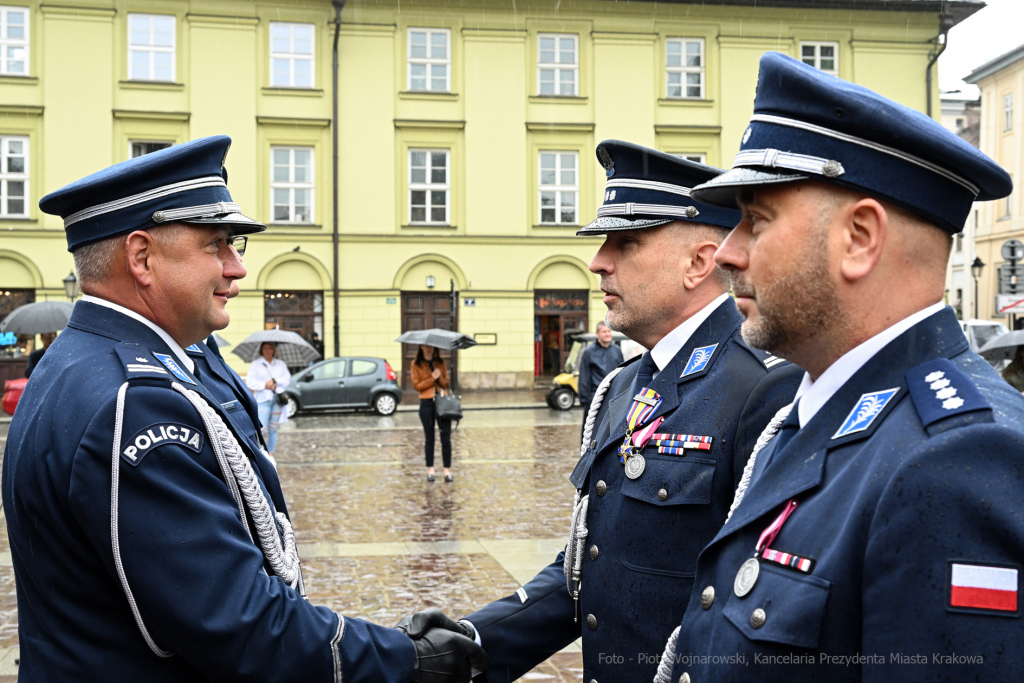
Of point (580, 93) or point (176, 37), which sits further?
point (580, 93)

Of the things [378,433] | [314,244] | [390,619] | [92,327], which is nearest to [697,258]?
[92,327]

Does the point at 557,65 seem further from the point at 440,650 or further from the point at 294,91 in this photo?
the point at 440,650

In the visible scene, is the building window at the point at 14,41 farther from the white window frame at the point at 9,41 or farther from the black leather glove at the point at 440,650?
the black leather glove at the point at 440,650

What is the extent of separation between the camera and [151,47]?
25.0 m

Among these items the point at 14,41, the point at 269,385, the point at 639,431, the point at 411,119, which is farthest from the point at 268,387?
the point at 14,41

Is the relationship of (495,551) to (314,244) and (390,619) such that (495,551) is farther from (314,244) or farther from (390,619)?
(314,244)

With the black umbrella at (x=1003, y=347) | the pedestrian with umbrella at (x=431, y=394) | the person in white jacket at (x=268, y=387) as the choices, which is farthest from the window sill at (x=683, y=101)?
the black umbrella at (x=1003, y=347)

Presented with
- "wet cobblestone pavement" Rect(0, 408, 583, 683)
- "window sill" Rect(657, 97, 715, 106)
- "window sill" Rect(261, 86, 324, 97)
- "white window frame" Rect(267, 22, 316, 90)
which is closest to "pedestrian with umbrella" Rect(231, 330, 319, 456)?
"wet cobblestone pavement" Rect(0, 408, 583, 683)

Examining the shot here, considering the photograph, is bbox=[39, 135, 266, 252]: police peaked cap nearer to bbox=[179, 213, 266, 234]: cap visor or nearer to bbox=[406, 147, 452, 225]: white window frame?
bbox=[179, 213, 266, 234]: cap visor

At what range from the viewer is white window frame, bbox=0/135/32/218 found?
24516 millimetres

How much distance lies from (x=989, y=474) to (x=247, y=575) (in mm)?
1553

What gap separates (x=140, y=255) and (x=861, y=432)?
1862 millimetres

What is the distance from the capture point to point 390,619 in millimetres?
5770

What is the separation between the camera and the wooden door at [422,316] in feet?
86.9
